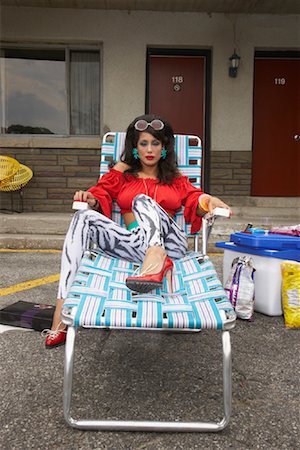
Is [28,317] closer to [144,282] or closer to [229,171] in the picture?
[144,282]

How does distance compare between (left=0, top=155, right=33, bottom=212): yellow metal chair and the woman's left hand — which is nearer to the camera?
the woman's left hand

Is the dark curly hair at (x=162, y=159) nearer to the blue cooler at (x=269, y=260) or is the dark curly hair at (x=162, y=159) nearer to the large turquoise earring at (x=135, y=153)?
the large turquoise earring at (x=135, y=153)

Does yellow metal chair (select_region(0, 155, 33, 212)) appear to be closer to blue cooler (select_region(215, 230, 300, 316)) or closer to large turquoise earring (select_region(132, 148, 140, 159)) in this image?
large turquoise earring (select_region(132, 148, 140, 159))

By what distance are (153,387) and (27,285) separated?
1935 millimetres

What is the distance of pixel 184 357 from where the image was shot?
2268mm

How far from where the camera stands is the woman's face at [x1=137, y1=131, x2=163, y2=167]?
2.74 m

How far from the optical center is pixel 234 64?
6402 millimetres

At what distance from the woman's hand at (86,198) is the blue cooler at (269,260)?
1.10 meters

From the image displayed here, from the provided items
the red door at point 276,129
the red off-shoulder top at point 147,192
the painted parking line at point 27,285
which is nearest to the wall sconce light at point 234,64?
the red door at point 276,129

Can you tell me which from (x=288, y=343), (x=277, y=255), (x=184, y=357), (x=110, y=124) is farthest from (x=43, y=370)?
(x=110, y=124)

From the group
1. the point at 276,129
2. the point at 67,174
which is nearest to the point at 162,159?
the point at 67,174

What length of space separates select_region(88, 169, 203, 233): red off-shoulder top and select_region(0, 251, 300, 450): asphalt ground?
0.80 m

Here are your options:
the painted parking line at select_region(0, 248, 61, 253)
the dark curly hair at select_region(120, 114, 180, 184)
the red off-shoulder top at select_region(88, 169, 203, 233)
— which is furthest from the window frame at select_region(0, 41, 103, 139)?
the red off-shoulder top at select_region(88, 169, 203, 233)

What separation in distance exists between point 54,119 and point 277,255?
5.21 metres
